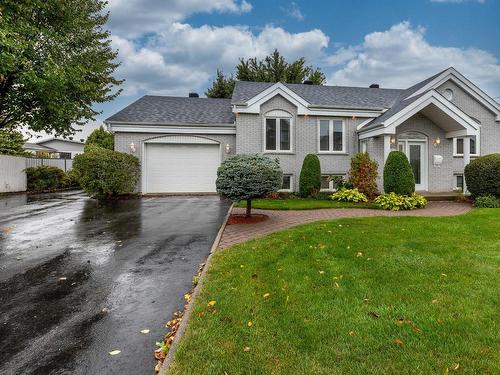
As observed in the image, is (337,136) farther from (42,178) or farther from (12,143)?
(12,143)

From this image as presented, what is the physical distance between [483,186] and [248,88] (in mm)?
12355

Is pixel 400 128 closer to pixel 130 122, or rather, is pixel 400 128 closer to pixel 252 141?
pixel 252 141

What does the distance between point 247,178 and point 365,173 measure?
276 inches

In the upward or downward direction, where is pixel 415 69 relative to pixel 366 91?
upward

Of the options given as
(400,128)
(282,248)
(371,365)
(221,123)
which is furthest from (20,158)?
(371,365)

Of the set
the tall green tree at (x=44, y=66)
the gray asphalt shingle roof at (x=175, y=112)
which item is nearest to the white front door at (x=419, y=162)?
the gray asphalt shingle roof at (x=175, y=112)

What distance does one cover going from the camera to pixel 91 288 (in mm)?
4562

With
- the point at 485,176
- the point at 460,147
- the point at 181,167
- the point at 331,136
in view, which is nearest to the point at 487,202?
the point at 485,176

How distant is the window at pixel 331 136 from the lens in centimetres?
1680

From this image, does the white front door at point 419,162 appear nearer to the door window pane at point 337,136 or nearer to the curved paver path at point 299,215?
the curved paver path at point 299,215

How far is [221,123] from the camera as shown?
57.9 feet

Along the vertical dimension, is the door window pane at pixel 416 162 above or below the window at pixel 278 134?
below

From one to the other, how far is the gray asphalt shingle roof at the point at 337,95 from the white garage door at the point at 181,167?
336cm

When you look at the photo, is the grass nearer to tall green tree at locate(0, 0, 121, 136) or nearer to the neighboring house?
tall green tree at locate(0, 0, 121, 136)
